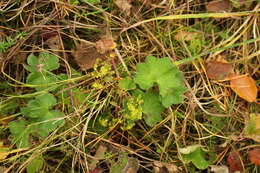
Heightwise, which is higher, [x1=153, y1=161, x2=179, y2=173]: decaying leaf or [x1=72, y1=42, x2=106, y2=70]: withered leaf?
[x1=72, y1=42, x2=106, y2=70]: withered leaf

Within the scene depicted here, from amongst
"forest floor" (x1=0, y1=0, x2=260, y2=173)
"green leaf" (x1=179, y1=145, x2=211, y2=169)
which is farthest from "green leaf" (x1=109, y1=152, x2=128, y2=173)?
"green leaf" (x1=179, y1=145, x2=211, y2=169)

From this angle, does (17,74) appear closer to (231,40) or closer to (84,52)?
(84,52)

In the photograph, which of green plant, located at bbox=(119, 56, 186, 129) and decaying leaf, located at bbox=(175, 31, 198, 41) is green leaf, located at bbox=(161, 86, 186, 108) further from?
decaying leaf, located at bbox=(175, 31, 198, 41)

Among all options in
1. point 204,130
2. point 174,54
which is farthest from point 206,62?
point 204,130

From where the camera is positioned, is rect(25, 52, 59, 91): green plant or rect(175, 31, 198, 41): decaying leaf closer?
rect(25, 52, 59, 91): green plant

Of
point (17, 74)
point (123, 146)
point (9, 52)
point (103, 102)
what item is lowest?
point (123, 146)

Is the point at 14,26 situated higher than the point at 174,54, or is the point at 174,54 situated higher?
the point at 14,26

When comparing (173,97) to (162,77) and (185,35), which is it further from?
Answer: (185,35)
